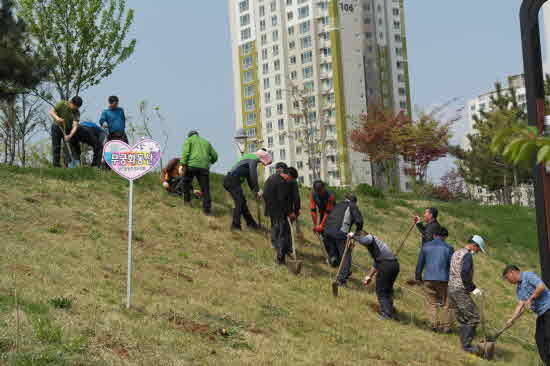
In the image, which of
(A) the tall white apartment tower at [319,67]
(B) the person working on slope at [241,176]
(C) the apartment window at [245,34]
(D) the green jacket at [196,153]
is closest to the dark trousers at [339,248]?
(B) the person working on slope at [241,176]

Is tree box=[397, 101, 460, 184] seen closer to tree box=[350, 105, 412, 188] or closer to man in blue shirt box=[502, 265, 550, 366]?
tree box=[350, 105, 412, 188]

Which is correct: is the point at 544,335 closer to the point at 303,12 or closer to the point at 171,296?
the point at 171,296

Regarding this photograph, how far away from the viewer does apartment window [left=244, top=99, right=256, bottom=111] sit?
91.2 meters

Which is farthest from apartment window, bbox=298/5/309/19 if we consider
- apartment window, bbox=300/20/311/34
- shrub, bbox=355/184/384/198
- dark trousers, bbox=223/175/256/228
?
dark trousers, bbox=223/175/256/228

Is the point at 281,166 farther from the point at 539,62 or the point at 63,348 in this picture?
the point at 63,348

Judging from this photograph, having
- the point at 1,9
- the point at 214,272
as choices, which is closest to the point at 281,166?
the point at 214,272

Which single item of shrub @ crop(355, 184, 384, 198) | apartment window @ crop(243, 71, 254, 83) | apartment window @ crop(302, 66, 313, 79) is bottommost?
shrub @ crop(355, 184, 384, 198)

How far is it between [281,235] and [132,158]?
4299 mm

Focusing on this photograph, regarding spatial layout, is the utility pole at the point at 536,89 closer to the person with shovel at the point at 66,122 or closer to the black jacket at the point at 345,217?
the black jacket at the point at 345,217

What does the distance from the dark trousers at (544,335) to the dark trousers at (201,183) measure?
25.8 ft

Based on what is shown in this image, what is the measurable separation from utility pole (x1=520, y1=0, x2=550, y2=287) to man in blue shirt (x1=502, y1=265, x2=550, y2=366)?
3.69ft

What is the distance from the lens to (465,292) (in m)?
11.2

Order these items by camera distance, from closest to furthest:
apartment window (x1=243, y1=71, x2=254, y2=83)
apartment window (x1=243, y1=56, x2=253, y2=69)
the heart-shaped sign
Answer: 1. the heart-shaped sign
2. apartment window (x1=243, y1=71, x2=254, y2=83)
3. apartment window (x1=243, y1=56, x2=253, y2=69)

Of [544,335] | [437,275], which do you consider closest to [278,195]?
[437,275]
